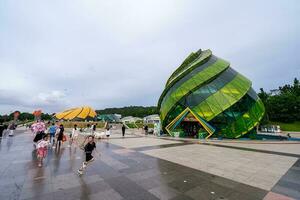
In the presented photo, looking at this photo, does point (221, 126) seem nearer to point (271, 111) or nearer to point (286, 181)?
point (286, 181)

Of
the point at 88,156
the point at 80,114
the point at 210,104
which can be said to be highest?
the point at 80,114

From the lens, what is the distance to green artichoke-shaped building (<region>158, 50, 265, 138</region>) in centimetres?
2388

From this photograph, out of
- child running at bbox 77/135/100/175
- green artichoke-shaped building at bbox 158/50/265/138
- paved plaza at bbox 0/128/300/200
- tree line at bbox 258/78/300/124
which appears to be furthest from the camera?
tree line at bbox 258/78/300/124

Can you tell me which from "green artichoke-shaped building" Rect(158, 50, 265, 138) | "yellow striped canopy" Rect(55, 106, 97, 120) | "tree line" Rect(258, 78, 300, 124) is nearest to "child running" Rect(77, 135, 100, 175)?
"green artichoke-shaped building" Rect(158, 50, 265, 138)

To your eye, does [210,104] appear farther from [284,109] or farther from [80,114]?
[284,109]

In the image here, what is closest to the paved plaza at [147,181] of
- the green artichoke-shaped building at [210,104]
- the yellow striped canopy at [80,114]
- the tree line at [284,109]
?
the green artichoke-shaped building at [210,104]

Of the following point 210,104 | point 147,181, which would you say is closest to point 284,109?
point 210,104

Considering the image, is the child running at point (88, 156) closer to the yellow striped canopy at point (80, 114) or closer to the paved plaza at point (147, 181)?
the paved plaza at point (147, 181)

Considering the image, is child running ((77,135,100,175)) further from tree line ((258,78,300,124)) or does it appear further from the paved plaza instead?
tree line ((258,78,300,124))

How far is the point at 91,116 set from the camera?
66.9 meters

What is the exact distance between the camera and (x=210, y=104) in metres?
23.9

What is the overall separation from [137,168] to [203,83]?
20189 millimetres

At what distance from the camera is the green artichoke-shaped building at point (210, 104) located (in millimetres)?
23875

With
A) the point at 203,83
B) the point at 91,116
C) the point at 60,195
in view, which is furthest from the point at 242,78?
the point at 91,116
